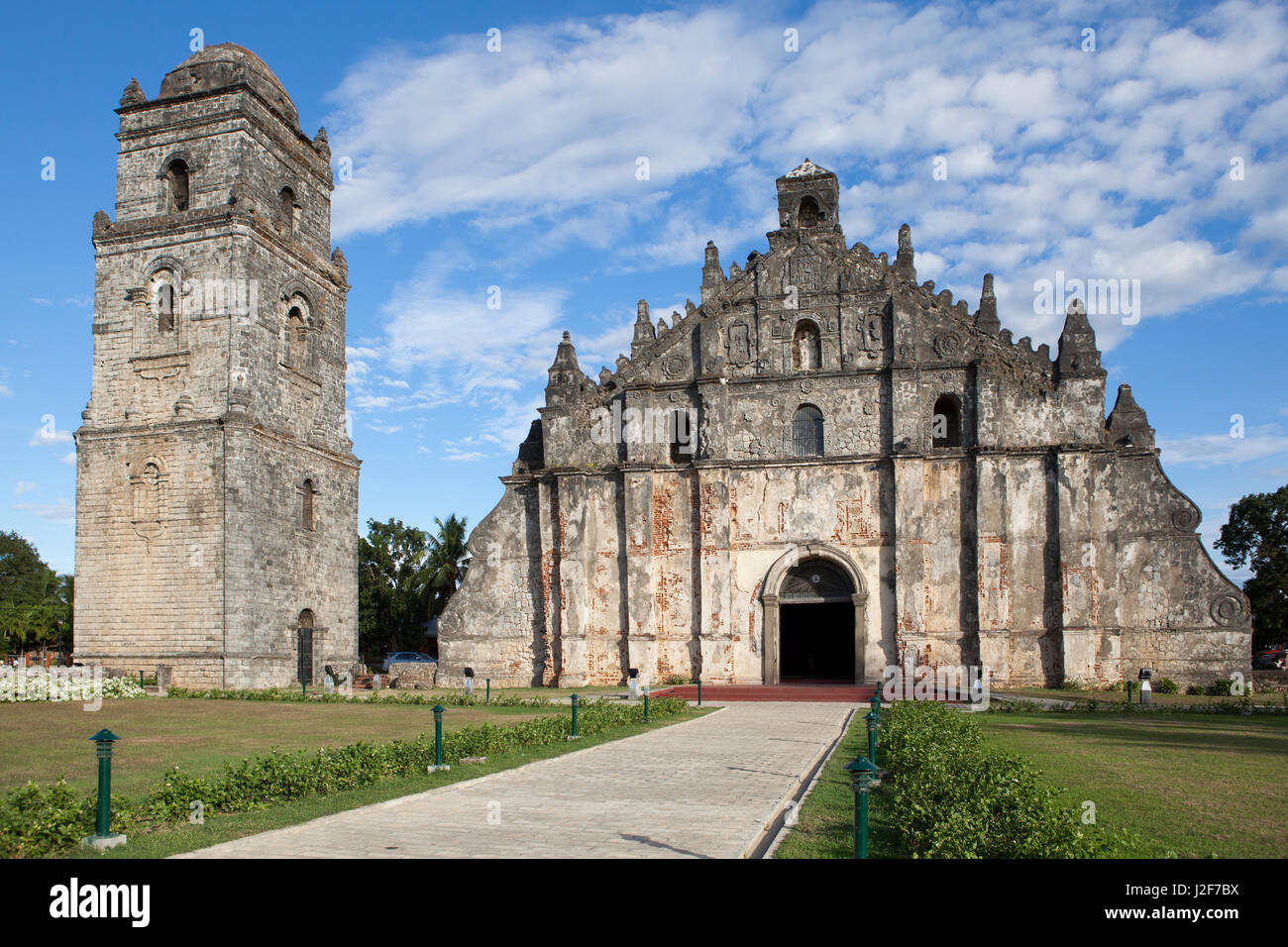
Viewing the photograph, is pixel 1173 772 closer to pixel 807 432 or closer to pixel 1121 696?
pixel 1121 696

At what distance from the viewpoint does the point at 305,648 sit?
33281 mm

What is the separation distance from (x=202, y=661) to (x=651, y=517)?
13499mm

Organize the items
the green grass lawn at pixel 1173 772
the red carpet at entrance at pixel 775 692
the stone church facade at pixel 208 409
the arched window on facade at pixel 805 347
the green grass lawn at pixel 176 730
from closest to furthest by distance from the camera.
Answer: the green grass lawn at pixel 1173 772 → the green grass lawn at pixel 176 730 → the red carpet at entrance at pixel 775 692 → the stone church facade at pixel 208 409 → the arched window on facade at pixel 805 347

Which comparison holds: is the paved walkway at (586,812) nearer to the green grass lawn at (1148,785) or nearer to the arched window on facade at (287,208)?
the green grass lawn at (1148,785)

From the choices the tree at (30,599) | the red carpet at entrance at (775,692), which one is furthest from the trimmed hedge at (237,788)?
the tree at (30,599)

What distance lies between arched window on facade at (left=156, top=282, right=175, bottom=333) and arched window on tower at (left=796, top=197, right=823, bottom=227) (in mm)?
19791

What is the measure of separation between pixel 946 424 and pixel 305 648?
21295mm

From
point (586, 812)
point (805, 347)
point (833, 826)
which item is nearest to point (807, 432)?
point (805, 347)

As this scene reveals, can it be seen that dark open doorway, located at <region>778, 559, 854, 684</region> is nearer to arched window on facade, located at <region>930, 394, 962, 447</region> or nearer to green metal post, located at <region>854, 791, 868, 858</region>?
arched window on facade, located at <region>930, 394, 962, 447</region>

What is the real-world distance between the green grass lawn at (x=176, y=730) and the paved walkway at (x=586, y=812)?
127 inches

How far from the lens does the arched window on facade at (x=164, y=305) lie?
105ft

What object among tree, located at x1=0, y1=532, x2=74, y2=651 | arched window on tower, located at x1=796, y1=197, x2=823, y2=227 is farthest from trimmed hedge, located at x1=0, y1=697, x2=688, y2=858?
tree, located at x1=0, y1=532, x2=74, y2=651

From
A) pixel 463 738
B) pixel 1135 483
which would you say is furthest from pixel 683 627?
pixel 463 738

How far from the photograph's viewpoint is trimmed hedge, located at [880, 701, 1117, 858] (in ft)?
21.8
